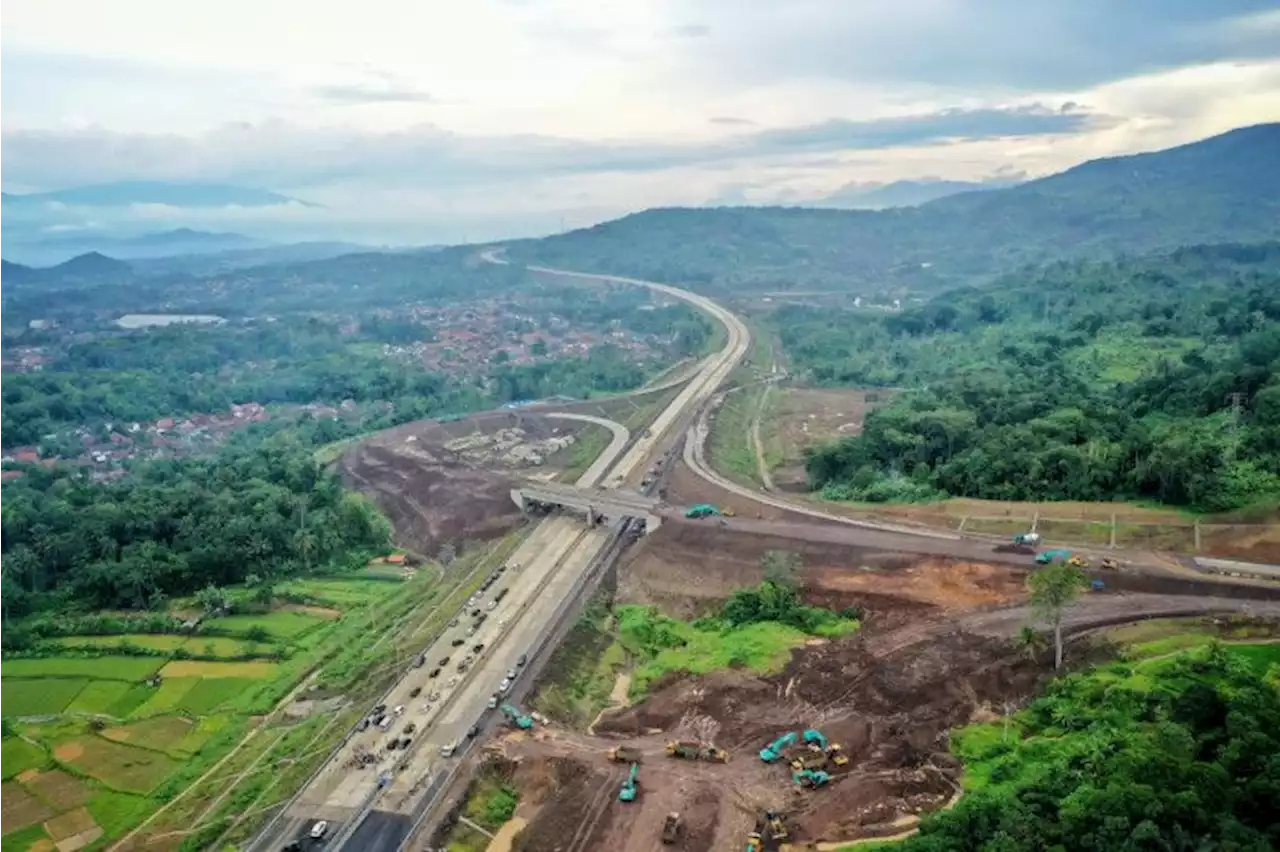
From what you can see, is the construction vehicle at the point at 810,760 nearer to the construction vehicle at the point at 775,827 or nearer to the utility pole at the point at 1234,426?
the construction vehicle at the point at 775,827

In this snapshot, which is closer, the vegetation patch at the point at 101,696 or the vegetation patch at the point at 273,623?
the vegetation patch at the point at 101,696

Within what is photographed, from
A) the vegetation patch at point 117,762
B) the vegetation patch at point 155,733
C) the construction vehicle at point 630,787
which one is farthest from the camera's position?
the vegetation patch at point 155,733

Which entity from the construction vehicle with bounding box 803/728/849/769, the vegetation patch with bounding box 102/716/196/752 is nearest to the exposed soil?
the vegetation patch with bounding box 102/716/196/752

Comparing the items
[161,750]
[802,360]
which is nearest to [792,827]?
[161,750]

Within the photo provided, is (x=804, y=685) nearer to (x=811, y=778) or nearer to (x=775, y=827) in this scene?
(x=811, y=778)

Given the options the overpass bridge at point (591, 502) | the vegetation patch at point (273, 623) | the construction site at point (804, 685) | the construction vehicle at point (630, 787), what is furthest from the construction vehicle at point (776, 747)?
the vegetation patch at point (273, 623)

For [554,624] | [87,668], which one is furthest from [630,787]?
[87,668]

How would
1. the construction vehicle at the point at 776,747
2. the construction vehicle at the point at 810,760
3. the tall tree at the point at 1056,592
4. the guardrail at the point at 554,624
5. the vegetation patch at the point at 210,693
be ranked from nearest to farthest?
the guardrail at the point at 554,624 < the construction vehicle at the point at 810,760 < the construction vehicle at the point at 776,747 < the tall tree at the point at 1056,592 < the vegetation patch at the point at 210,693
